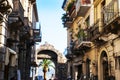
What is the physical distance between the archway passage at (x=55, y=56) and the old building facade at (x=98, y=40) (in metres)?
16.5

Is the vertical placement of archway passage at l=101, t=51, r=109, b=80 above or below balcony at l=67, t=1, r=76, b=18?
below

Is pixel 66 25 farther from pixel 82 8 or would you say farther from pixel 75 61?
pixel 82 8

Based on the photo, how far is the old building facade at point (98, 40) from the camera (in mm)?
18219

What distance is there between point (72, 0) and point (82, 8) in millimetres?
6524

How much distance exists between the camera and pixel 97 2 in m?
22.9

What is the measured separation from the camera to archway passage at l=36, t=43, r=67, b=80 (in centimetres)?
4859

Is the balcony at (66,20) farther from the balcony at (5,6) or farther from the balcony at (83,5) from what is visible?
the balcony at (5,6)

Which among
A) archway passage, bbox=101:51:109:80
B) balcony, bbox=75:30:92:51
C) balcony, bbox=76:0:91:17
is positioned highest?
balcony, bbox=76:0:91:17

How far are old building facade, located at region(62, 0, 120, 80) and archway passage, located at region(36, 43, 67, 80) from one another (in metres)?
16.5

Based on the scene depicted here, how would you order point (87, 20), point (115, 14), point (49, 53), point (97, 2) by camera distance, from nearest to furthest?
point (115, 14) → point (97, 2) → point (87, 20) → point (49, 53)

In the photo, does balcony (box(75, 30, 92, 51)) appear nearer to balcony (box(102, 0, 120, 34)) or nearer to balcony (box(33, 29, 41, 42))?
balcony (box(102, 0, 120, 34))

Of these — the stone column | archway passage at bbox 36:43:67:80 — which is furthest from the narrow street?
archway passage at bbox 36:43:67:80

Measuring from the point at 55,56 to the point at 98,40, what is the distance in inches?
1264

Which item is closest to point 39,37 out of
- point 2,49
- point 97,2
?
point 97,2
